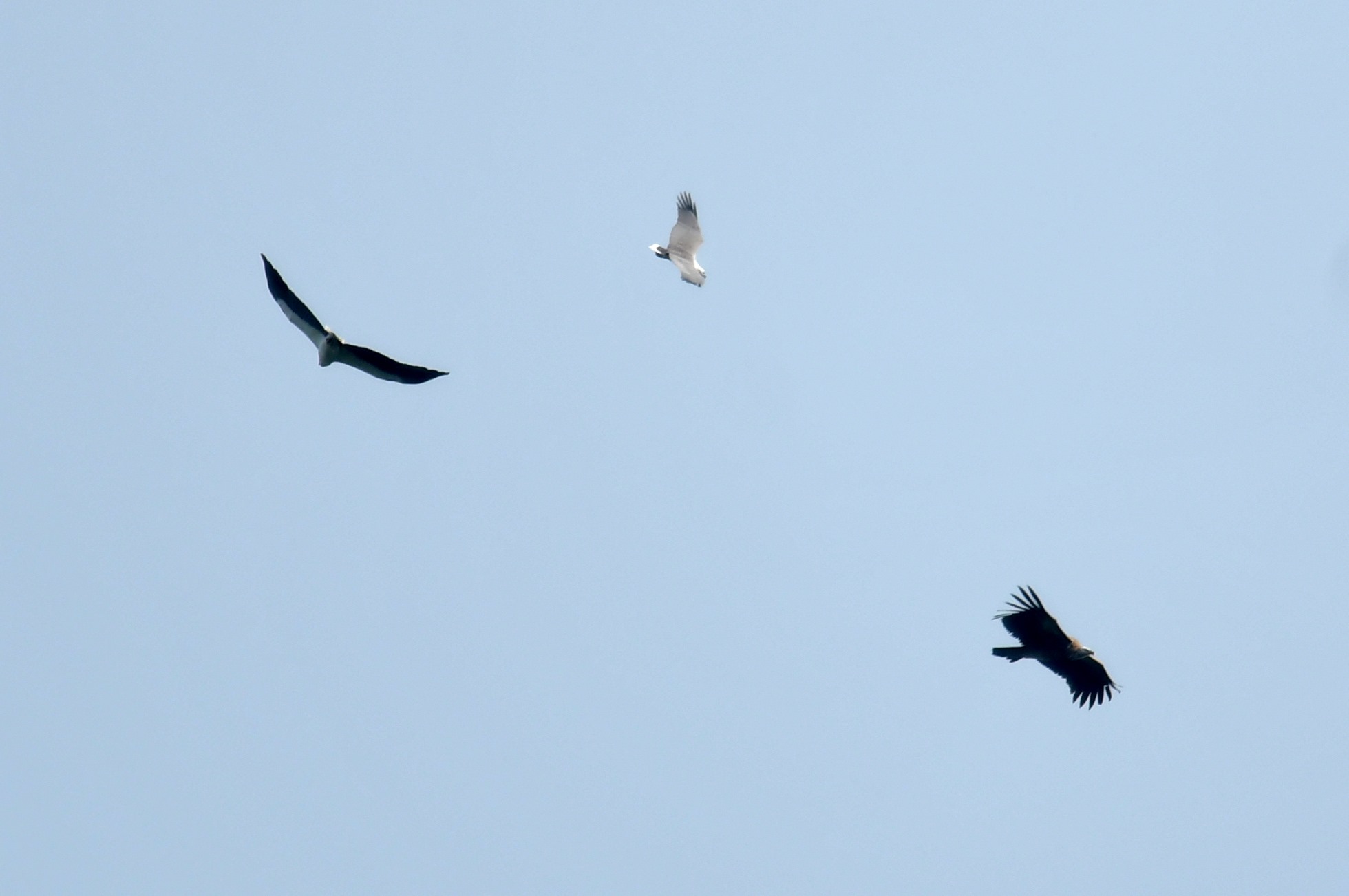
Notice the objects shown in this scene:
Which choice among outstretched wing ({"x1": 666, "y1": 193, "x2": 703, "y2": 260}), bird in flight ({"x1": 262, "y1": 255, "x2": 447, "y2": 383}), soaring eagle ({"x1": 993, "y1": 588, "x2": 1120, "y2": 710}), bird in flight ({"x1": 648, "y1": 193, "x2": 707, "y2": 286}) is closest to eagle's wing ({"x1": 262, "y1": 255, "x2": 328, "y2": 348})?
bird in flight ({"x1": 262, "y1": 255, "x2": 447, "y2": 383})

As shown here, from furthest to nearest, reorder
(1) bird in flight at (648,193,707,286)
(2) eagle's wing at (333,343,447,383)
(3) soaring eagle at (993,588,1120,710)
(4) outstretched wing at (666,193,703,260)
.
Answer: (4) outstretched wing at (666,193,703,260) < (1) bird in flight at (648,193,707,286) < (3) soaring eagle at (993,588,1120,710) < (2) eagle's wing at (333,343,447,383)

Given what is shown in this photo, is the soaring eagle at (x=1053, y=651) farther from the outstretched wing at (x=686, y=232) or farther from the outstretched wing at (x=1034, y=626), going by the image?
the outstretched wing at (x=686, y=232)

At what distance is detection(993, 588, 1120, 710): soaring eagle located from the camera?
2784 cm

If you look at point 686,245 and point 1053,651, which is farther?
point 686,245

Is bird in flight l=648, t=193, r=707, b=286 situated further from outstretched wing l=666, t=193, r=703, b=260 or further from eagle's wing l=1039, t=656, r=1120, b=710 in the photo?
eagle's wing l=1039, t=656, r=1120, b=710

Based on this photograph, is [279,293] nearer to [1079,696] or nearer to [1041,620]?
[1041,620]

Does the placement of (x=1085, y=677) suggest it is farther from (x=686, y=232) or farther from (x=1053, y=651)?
(x=686, y=232)

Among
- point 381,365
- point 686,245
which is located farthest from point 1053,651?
point 686,245

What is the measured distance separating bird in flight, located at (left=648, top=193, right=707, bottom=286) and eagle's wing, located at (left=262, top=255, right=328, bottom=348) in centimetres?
1978

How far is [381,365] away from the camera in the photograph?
2245 cm

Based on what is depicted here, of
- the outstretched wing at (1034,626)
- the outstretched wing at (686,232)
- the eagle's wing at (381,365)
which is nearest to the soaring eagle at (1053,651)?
the outstretched wing at (1034,626)

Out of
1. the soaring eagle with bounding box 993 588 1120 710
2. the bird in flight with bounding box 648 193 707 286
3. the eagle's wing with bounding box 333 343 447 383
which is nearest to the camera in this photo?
the eagle's wing with bounding box 333 343 447 383

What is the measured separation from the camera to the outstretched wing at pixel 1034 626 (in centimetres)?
2773

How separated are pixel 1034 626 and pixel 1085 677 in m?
2.47
